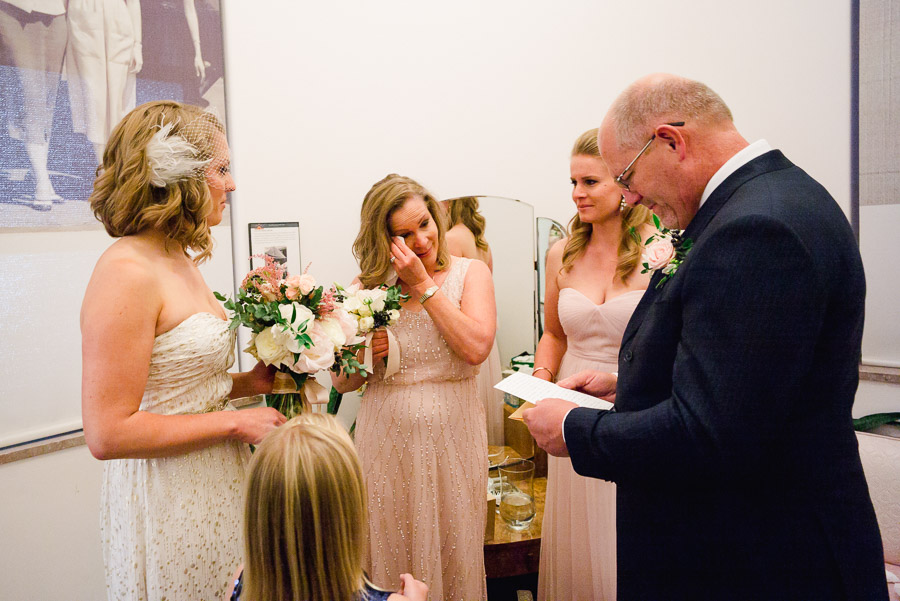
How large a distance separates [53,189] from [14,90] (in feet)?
1.13

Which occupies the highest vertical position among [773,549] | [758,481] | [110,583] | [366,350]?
A: [366,350]

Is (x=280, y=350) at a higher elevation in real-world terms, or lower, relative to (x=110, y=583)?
higher

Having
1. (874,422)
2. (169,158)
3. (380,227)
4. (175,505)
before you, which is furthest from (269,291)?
(874,422)

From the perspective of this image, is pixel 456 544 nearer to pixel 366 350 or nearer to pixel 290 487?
pixel 366 350

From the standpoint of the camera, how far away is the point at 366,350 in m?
2.10

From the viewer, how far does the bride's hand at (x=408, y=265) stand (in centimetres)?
220

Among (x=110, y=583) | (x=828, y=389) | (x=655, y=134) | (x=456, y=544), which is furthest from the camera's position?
(x=456, y=544)

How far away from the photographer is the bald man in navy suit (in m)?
1.06

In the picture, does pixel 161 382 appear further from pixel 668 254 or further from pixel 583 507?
pixel 583 507

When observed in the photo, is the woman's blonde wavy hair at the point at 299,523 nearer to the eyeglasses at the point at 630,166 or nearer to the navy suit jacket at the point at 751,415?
the navy suit jacket at the point at 751,415

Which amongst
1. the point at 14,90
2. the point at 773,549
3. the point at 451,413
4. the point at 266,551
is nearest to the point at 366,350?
the point at 451,413

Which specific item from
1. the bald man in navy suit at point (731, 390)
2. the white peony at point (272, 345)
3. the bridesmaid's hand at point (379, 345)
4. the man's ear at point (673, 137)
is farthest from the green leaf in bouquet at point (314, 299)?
the man's ear at point (673, 137)

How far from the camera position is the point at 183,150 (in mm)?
1530

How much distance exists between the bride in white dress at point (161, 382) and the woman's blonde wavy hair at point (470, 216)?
61.2 inches
